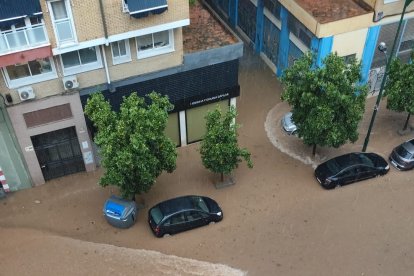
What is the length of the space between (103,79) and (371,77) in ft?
52.3

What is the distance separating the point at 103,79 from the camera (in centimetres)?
2152

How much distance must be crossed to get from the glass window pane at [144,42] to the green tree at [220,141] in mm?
4141

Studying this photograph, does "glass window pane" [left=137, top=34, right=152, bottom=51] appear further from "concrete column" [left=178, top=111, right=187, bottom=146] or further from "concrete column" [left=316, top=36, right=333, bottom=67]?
"concrete column" [left=316, top=36, right=333, bottom=67]

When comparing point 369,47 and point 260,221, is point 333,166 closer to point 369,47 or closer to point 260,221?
point 260,221

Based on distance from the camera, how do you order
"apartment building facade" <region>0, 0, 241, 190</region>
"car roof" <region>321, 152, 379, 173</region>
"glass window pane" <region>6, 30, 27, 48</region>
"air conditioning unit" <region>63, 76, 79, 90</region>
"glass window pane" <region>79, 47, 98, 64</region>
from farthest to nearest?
"car roof" <region>321, 152, 379, 173</region>
"air conditioning unit" <region>63, 76, 79, 90</region>
"glass window pane" <region>79, 47, 98, 64</region>
"apartment building facade" <region>0, 0, 241, 190</region>
"glass window pane" <region>6, 30, 27, 48</region>

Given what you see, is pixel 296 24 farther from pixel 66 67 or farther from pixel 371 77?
pixel 66 67

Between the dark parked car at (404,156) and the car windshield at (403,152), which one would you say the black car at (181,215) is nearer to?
the dark parked car at (404,156)

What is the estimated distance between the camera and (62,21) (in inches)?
729

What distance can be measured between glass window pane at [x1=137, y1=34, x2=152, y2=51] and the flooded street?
6.39m

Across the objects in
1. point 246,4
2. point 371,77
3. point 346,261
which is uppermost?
point 246,4

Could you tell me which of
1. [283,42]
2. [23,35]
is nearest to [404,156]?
[283,42]

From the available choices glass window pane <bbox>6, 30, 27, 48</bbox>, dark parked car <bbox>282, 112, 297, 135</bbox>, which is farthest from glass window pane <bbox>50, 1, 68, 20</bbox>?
dark parked car <bbox>282, 112, 297, 135</bbox>

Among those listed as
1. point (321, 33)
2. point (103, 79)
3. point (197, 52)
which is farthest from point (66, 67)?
point (321, 33)

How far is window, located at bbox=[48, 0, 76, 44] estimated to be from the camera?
18145 mm
